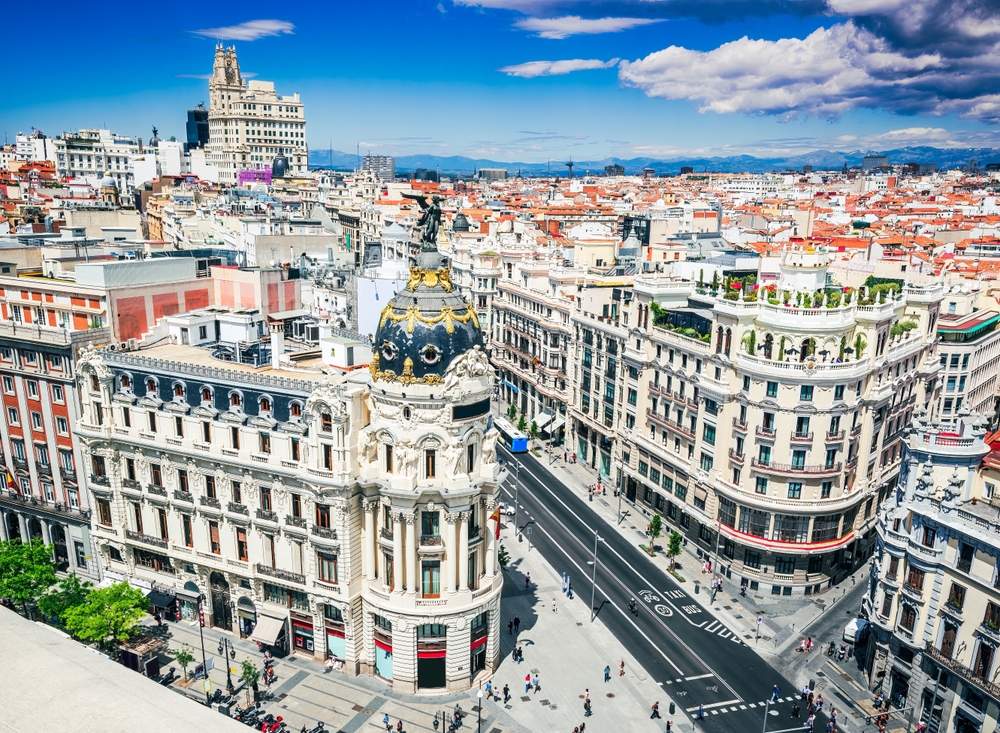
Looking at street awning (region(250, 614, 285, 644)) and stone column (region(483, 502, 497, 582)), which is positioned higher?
stone column (region(483, 502, 497, 582))

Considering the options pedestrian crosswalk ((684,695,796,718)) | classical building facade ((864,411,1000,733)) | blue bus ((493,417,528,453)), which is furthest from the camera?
blue bus ((493,417,528,453))

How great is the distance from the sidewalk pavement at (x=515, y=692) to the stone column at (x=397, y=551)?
33.6ft

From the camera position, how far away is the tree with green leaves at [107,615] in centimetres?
6328

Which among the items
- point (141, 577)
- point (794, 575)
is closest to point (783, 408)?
point (794, 575)

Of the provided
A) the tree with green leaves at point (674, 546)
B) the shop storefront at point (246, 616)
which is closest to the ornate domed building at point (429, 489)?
the shop storefront at point (246, 616)

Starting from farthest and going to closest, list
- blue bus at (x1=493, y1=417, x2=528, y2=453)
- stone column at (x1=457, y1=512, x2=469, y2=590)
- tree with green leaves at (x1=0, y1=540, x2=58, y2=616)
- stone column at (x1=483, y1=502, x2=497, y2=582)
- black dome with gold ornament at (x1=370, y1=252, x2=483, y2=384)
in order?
1. blue bus at (x1=493, y1=417, x2=528, y2=453)
2. tree with green leaves at (x1=0, y1=540, x2=58, y2=616)
3. stone column at (x1=483, y1=502, x2=497, y2=582)
4. stone column at (x1=457, y1=512, x2=469, y2=590)
5. black dome with gold ornament at (x1=370, y1=252, x2=483, y2=384)

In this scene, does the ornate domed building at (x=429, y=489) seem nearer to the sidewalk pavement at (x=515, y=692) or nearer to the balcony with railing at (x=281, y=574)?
the sidewalk pavement at (x=515, y=692)

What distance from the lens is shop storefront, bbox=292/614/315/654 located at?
69.3 meters

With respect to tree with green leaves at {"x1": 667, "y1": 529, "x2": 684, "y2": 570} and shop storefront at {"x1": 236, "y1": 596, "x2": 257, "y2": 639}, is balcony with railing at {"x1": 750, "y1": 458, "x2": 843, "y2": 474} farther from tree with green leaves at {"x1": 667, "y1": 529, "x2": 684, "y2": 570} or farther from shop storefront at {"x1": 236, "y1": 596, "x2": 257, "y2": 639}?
shop storefront at {"x1": 236, "y1": 596, "x2": 257, "y2": 639}

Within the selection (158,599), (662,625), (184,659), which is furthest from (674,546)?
(158,599)

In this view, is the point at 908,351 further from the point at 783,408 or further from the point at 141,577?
the point at 141,577

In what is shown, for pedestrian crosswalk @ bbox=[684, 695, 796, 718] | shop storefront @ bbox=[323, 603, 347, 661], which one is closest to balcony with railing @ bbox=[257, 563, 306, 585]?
shop storefront @ bbox=[323, 603, 347, 661]

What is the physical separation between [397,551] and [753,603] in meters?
41.2

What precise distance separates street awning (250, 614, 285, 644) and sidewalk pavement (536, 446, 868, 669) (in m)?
42.6
